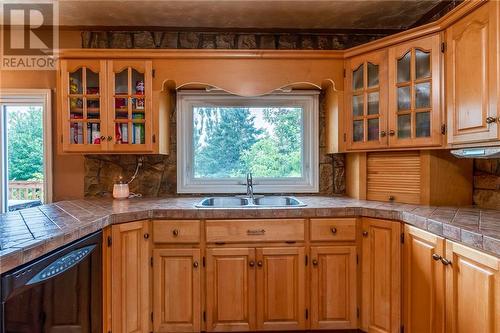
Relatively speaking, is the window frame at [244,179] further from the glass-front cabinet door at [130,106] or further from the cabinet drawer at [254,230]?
the cabinet drawer at [254,230]

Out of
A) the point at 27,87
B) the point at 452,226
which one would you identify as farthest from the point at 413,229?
the point at 27,87

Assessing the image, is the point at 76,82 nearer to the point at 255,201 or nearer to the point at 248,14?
the point at 248,14

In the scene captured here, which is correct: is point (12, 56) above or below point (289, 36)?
below

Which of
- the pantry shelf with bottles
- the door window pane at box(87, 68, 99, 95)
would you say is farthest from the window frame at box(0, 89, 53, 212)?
the door window pane at box(87, 68, 99, 95)

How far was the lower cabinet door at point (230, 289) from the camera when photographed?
192 centimetres

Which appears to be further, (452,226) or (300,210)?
(300,210)

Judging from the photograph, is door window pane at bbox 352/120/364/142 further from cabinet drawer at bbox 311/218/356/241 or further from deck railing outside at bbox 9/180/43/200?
deck railing outside at bbox 9/180/43/200

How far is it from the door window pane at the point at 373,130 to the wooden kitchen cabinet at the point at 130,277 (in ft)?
5.60

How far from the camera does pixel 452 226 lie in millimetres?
1368

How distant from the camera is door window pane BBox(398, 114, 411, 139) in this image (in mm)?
1989

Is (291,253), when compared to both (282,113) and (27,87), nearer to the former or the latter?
(282,113)

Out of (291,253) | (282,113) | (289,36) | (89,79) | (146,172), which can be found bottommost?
(291,253)

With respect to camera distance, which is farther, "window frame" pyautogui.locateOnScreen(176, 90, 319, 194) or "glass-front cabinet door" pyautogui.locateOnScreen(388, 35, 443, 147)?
"window frame" pyautogui.locateOnScreen(176, 90, 319, 194)

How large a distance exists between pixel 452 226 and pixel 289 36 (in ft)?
6.55
